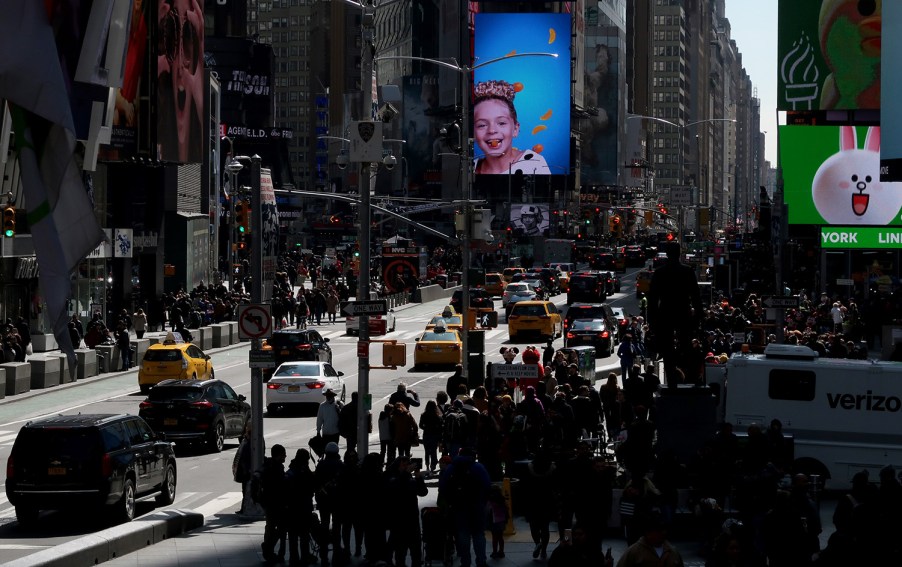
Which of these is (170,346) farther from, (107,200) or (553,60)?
(553,60)

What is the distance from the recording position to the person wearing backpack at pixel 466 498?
1855 cm

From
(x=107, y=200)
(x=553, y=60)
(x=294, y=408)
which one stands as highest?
(x=553, y=60)

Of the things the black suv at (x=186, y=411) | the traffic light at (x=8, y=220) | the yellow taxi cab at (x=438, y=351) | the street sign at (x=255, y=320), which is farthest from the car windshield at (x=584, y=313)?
the street sign at (x=255, y=320)

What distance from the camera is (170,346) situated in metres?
42.6

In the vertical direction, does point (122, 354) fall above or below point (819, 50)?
below

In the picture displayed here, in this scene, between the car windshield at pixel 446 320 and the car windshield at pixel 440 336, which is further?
the car windshield at pixel 446 320

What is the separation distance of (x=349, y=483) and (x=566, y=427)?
6587 mm

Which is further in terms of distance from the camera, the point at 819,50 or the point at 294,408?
the point at 819,50

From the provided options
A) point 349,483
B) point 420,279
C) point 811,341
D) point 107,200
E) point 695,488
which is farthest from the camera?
point 420,279

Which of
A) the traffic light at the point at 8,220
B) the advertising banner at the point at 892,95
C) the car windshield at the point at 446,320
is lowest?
the car windshield at the point at 446,320

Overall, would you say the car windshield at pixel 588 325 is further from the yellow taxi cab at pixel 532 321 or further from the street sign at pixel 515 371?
the street sign at pixel 515 371

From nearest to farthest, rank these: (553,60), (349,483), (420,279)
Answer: (349,483) → (420,279) → (553,60)

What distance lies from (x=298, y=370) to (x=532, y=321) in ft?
72.6

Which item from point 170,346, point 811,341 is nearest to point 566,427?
point 811,341
